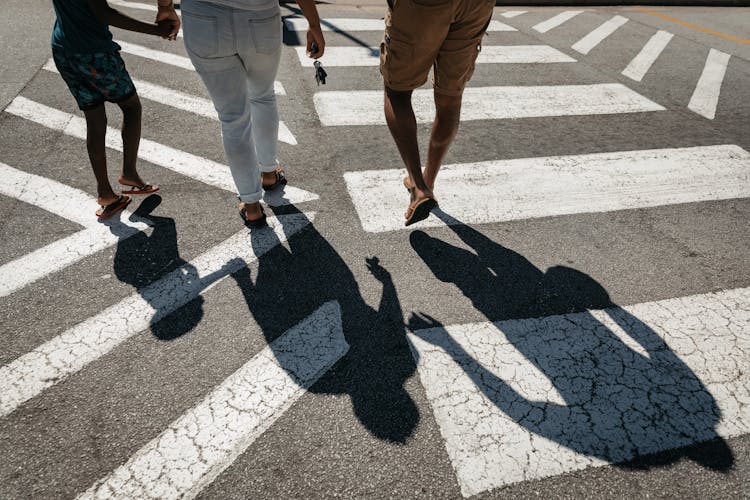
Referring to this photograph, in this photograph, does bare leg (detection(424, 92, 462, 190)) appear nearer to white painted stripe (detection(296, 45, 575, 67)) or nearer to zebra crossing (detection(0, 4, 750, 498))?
zebra crossing (detection(0, 4, 750, 498))

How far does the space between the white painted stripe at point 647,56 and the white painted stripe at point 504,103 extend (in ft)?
2.32

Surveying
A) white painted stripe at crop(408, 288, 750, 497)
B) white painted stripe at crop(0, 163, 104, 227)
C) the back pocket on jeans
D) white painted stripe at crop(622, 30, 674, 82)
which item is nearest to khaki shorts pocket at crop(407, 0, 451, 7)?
the back pocket on jeans

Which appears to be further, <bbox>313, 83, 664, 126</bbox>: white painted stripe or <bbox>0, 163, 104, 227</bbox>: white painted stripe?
<bbox>313, 83, 664, 126</bbox>: white painted stripe

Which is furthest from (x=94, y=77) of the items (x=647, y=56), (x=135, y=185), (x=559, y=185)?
(x=647, y=56)

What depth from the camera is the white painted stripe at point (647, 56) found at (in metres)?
6.38

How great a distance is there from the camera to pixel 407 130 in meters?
3.21

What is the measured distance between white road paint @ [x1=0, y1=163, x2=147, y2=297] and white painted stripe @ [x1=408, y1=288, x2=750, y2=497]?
6.79ft

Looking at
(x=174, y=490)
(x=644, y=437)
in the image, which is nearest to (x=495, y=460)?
(x=644, y=437)

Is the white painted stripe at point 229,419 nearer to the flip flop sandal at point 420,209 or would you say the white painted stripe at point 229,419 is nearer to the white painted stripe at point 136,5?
the flip flop sandal at point 420,209

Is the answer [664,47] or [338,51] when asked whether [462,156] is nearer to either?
[338,51]

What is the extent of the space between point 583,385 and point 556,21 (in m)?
8.01

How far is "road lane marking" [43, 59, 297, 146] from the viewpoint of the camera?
15.7 ft

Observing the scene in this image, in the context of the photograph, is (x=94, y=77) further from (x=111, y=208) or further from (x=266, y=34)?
(x=266, y=34)

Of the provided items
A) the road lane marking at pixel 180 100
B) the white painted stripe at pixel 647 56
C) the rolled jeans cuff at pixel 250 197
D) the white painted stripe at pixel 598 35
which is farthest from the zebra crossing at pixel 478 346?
the white painted stripe at pixel 598 35
